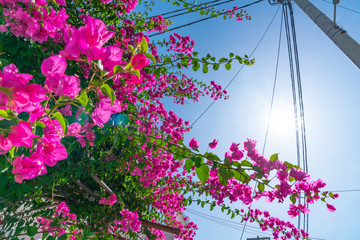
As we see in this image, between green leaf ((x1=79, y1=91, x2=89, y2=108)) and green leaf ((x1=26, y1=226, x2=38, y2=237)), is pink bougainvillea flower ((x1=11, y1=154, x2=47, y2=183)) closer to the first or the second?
green leaf ((x1=79, y1=91, x2=89, y2=108))

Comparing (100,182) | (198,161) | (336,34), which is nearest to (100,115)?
(198,161)

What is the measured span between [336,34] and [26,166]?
11.9ft

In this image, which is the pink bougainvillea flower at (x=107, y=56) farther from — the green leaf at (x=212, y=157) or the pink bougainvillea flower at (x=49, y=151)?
the green leaf at (x=212, y=157)

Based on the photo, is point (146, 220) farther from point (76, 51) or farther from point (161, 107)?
point (76, 51)

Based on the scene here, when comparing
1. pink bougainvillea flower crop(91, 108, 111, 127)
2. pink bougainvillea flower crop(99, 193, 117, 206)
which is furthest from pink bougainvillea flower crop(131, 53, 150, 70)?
pink bougainvillea flower crop(99, 193, 117, 206)

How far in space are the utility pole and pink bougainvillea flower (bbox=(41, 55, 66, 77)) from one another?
9.93ft

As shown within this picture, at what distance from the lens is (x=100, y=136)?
88.5 inches

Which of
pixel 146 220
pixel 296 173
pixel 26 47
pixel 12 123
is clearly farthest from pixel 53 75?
pixel 146 220

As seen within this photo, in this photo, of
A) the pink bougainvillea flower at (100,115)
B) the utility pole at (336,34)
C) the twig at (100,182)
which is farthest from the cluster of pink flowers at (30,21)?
the utility pole at (336,34)

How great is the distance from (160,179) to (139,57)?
138 inches

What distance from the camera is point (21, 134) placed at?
24.8 inches

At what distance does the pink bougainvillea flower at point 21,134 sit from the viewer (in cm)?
62

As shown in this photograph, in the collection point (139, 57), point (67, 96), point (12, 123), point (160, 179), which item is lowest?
point (12, 123)

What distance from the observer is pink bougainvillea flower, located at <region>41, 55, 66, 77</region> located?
0.71 m
